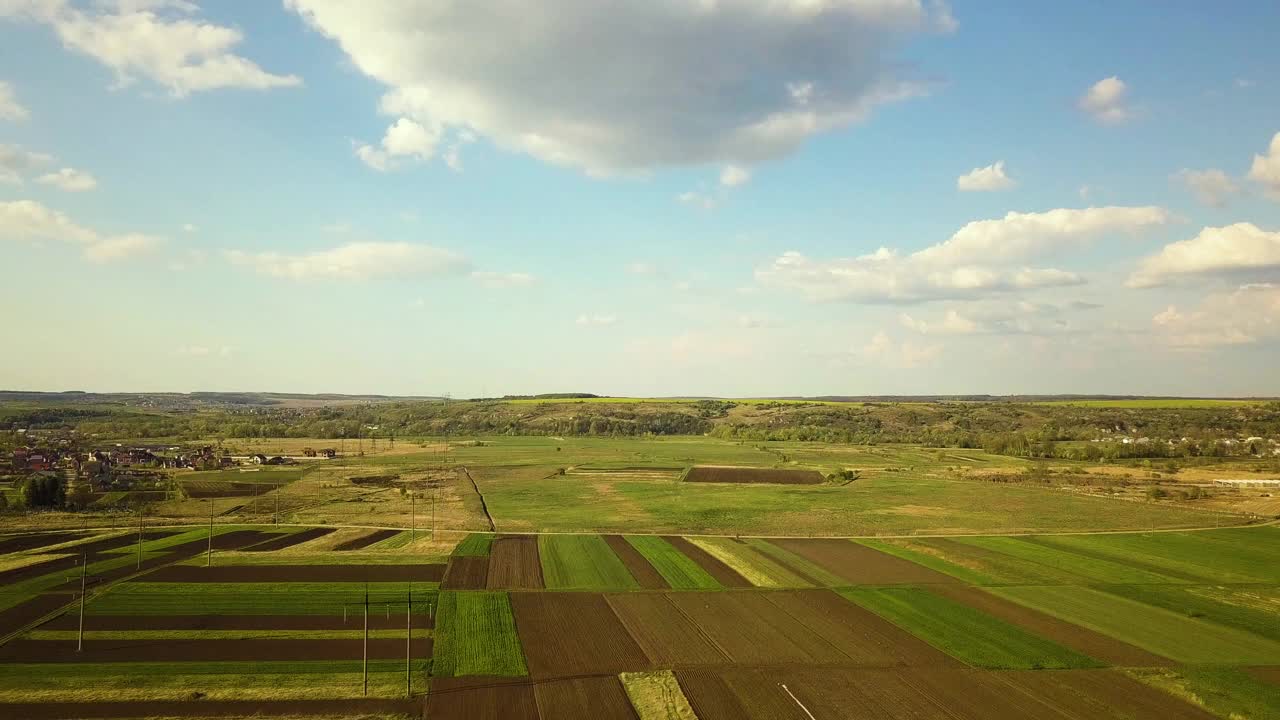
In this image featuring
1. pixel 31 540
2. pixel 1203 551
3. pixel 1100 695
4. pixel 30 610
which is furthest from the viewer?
pixel 1203 551

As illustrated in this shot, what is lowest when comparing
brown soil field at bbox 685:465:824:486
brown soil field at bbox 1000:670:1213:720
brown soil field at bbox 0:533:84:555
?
brown soil field at bbox 685:465:824:486

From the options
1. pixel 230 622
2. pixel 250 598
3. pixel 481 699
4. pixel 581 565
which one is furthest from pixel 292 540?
pixel 481 699

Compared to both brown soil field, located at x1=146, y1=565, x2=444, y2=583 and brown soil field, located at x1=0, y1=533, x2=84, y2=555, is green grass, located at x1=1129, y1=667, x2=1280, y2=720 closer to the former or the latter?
brown soil field, located at x1=146, y1=565, x2=444, y2=583

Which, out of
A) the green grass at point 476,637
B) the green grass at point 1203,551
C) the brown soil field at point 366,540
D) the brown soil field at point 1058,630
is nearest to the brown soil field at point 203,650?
the green grass at point 476,637

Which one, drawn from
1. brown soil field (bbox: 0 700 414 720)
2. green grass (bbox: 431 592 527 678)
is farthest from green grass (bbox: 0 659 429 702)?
green grass (bbox: 431 592 527 678)

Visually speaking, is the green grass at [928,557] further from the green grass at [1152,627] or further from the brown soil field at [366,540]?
the brown soil field at [366,540]

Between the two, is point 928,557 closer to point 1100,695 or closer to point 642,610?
point 1100,695

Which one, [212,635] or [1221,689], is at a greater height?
[212,635]
